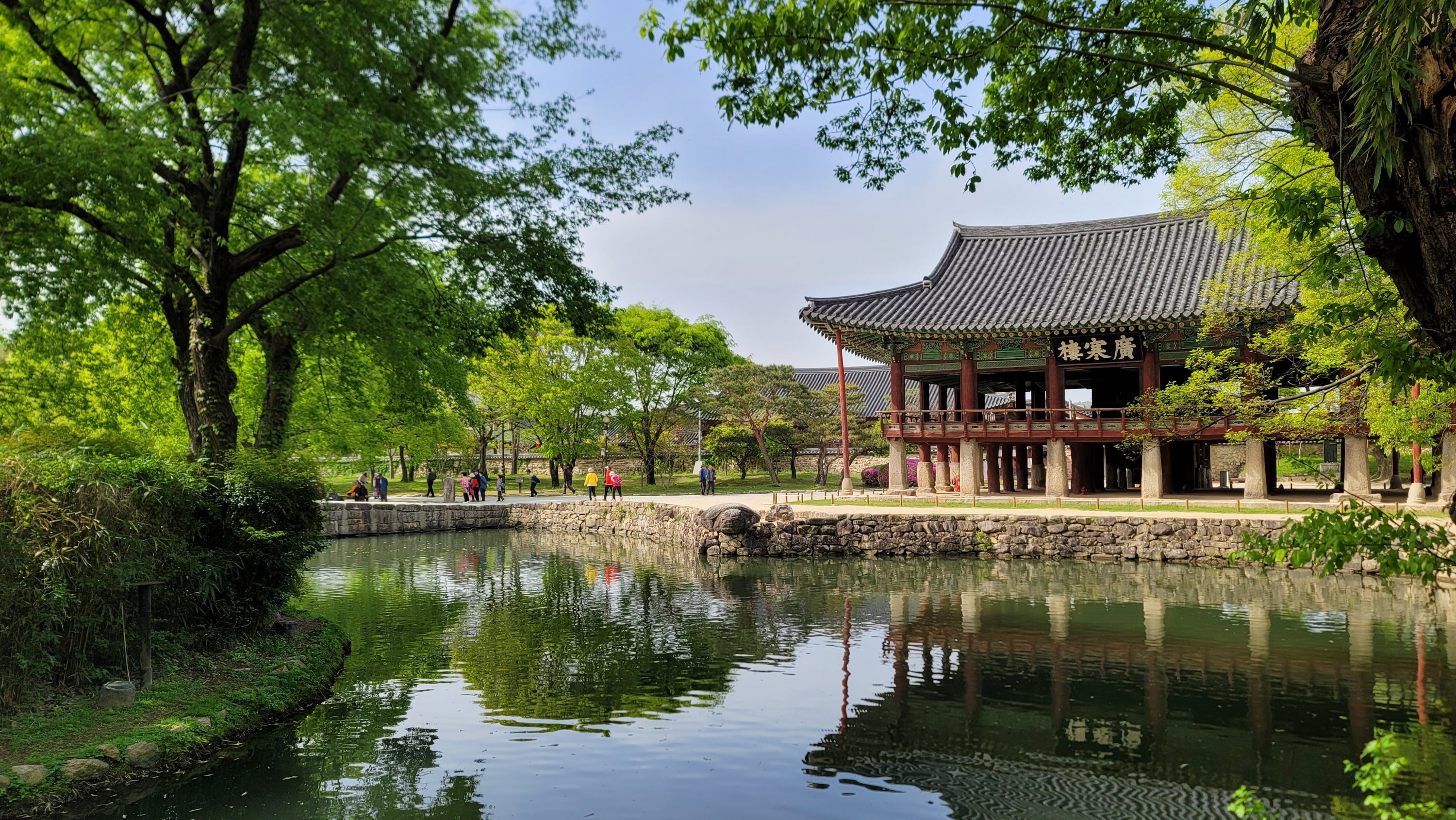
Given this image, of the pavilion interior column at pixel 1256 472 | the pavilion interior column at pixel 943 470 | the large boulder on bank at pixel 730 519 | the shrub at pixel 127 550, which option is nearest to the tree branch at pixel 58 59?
the shrub at pixel 127 550

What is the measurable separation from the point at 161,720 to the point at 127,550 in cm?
173

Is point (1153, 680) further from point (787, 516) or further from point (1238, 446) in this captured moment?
point (1238, 446)

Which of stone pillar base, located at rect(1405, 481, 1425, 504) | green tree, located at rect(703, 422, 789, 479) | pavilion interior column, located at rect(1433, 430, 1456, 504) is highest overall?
green tree, located at rect(703, 422, 789, 479)

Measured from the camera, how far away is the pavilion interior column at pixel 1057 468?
1005 inches

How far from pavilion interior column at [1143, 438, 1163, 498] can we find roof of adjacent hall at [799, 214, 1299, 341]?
3556 millimetres

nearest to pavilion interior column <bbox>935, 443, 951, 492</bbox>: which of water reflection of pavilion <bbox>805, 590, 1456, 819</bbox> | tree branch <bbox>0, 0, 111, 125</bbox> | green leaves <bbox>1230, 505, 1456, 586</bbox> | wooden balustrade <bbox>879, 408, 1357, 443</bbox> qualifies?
wooden balustrade <bbox>879, 408, 1357, 443</bbox>

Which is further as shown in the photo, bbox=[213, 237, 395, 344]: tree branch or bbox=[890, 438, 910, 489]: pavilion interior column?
bbox=[890, 438, 910, 489]: pavilion interior column

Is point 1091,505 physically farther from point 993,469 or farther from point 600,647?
point 600,647

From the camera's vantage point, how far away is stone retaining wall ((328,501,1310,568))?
20.8 metres

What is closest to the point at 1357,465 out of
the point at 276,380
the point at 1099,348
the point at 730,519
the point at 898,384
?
the point at 1099,348

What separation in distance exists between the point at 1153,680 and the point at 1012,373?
59.0 feet

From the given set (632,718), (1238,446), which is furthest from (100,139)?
(1238,446)

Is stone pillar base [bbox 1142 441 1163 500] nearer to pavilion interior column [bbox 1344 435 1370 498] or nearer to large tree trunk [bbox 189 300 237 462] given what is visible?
pavilion interior column [bbox 1344 435 1370 498]

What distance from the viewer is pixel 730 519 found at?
80.5 feet
